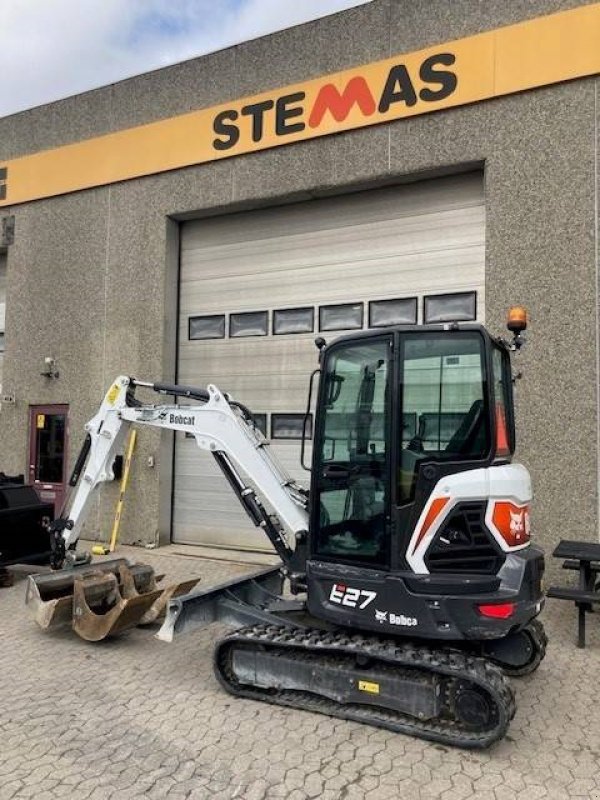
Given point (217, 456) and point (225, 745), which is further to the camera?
point (217, 456)

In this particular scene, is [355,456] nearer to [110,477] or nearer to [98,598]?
[110,477]

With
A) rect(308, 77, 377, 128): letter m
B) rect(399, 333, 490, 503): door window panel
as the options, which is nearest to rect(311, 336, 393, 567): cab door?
rect(399, 333, 490, 503): door window panel

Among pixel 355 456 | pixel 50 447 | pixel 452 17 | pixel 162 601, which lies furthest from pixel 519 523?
pixel 50 447

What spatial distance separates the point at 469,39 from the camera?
7.87 meters

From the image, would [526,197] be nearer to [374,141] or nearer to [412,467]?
[374,141]

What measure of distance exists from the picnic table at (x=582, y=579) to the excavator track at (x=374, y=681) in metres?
1.85

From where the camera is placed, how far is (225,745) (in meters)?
3.84

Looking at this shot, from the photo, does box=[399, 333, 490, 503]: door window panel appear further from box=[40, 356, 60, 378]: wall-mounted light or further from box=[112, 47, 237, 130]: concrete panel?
box=[40, 356, 60, 378]: wall-mounted light

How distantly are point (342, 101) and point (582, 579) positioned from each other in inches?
255

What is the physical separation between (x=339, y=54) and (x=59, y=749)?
842 centimetres

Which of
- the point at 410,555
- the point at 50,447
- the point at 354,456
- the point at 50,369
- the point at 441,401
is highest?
the point at 50,369

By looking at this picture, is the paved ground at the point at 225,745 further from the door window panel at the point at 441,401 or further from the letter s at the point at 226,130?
the letter s at the point at 226,130

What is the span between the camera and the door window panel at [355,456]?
424cm

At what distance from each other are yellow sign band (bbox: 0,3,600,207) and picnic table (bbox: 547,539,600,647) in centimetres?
509
